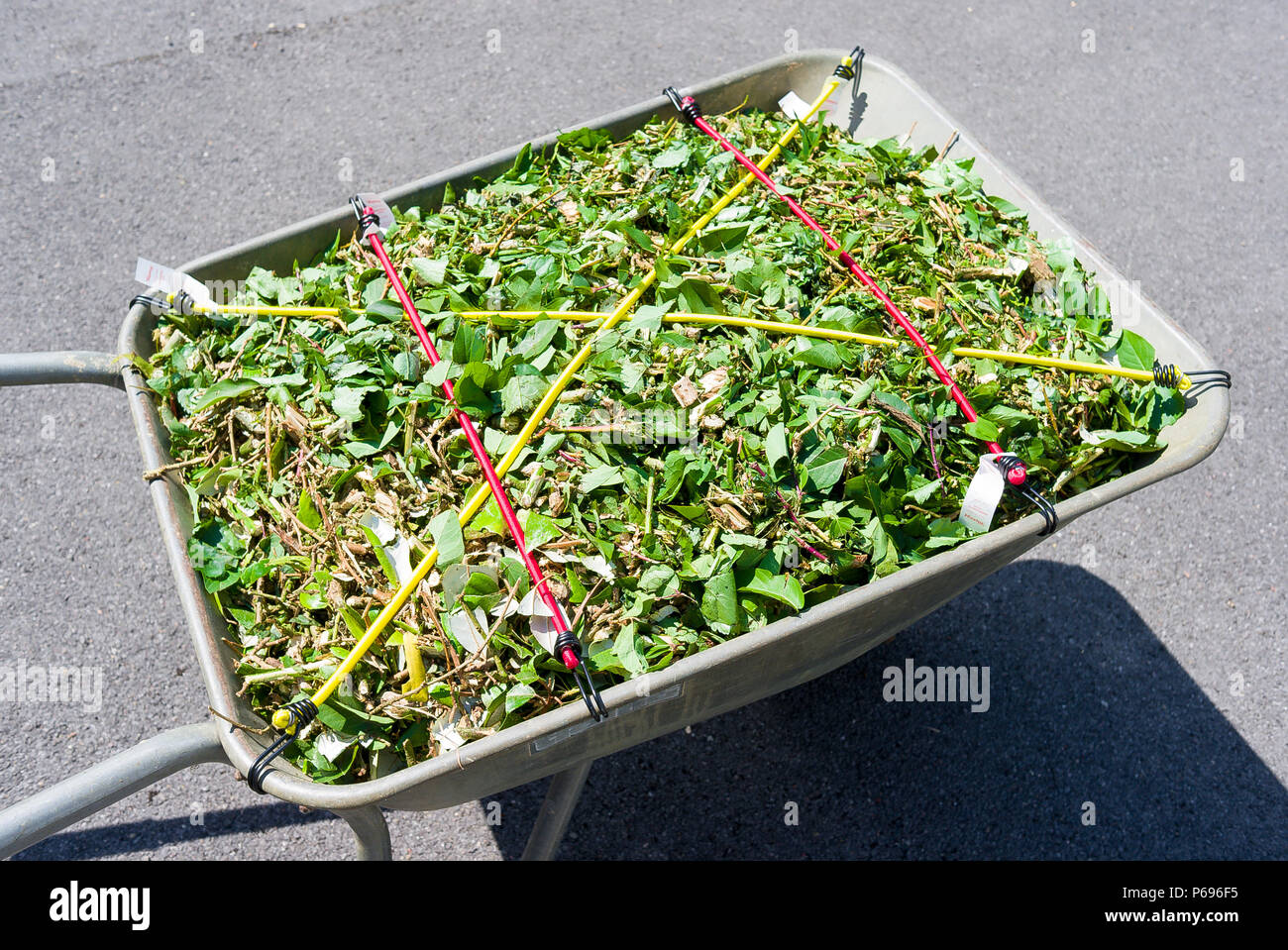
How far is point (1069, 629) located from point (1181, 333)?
3.42 ft

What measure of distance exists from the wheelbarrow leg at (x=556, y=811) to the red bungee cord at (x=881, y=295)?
91cm

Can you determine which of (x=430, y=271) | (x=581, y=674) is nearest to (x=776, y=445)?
(x=581, y=674)

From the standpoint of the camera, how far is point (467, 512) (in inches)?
60.8

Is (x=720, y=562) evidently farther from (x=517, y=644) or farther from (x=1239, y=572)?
(x=1239, y=572)

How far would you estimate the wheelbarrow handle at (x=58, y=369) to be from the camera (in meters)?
1.63

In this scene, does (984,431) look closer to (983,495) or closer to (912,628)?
(983,495)

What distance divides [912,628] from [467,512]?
150 cm

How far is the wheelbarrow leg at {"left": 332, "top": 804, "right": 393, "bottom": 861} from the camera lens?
4.57ft

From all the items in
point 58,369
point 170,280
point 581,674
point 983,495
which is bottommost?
point 581,674

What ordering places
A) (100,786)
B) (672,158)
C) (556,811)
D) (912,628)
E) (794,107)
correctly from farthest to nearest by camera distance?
(912,628) → (794,107) → (672,158) → (556,811) → (100,786)

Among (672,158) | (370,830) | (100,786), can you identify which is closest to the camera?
(100,786)

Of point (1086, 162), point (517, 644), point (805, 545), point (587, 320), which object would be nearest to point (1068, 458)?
point (805, 545)

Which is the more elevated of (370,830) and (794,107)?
(794,107)

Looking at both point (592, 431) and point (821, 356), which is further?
point (821, 356)
